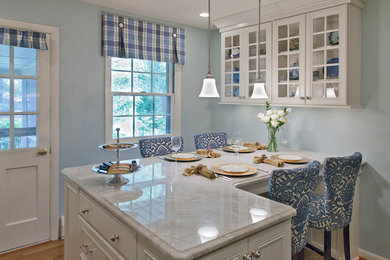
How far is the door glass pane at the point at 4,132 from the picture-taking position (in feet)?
9.45

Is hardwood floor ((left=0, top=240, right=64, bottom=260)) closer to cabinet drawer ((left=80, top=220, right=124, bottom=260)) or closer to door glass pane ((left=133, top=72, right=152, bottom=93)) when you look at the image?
cabinet drawer ((left=80, top=220, right=124, bottom=260))

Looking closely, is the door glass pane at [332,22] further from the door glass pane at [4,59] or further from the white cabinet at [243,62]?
the door glass pane at [4,59]

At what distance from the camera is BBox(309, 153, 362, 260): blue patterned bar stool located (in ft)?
6.74

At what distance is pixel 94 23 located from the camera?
3.35 metres

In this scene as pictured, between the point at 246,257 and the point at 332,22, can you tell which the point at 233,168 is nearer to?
the point at 246,257

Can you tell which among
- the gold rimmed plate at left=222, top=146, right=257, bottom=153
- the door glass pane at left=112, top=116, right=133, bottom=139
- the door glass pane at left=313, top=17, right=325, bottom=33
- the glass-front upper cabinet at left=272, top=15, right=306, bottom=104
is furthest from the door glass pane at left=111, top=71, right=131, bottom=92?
the door glass pane at left=313, top=17, right=325, bottom=33

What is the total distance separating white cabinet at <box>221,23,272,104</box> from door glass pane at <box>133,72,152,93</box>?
99 cm

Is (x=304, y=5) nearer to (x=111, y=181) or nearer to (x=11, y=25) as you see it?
(x=111, y=181)

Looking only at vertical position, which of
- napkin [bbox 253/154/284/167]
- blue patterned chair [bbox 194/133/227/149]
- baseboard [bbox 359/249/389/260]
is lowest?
baseboard [bbox 359/249/389/260]

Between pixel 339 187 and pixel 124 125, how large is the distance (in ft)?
8.43

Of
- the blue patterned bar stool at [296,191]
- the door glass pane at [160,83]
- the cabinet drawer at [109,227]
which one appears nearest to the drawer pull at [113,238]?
the cabinet drawer at [109,227]

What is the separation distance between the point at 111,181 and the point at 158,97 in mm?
2303

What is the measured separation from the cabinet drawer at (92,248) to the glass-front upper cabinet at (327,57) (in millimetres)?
2288

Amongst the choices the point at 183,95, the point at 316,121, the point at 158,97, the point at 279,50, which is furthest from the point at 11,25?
the point at 316,121
